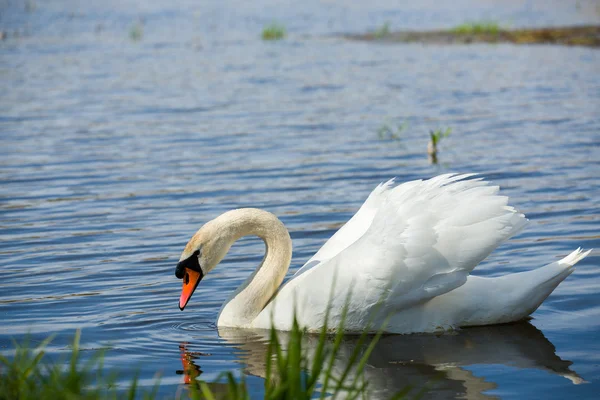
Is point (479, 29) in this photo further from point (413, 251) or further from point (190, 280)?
point (413, 251)

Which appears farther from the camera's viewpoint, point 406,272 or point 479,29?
point 479,29

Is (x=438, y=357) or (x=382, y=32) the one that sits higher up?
(x=382, y=32)

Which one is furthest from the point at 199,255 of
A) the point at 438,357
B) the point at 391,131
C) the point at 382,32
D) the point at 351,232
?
the point at 382,32

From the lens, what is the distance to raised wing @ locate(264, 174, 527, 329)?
20.3 feet

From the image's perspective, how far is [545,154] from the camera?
12484 millimetres

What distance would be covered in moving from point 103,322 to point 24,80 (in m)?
14.6

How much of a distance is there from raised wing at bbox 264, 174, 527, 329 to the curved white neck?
401 mm

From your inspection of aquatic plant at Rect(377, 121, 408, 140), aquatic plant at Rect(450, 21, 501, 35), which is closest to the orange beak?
aquatic plant at Rect(377, 121, 408, 140)

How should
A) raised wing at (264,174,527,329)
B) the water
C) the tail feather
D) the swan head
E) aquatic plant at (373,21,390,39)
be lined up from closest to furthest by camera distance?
raised wing at (264,174,527,329) < the water < the tail feather < the swan head < aquatic plant at (373,21,390,39)

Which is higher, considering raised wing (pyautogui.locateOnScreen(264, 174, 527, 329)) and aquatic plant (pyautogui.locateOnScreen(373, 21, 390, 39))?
aquatic plant (pyautogui.locateOnScreen(373, 21, 390, 39))

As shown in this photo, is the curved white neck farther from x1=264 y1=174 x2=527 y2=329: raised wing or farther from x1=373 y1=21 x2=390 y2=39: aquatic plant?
x1=373 y1=21 x2=390 y2=39: aquatic plant

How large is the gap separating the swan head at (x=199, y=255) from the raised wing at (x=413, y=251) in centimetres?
68

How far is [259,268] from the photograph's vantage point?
6.98 metres

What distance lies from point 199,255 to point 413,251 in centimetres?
152
